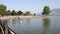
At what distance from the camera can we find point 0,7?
428 ft

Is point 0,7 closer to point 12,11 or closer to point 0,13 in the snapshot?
point 0,13

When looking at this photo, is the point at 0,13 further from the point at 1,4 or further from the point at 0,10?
the point at 1,4

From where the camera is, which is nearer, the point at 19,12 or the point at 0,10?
the point at 0,10

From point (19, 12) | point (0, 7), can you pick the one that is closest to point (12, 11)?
point (19, 12)

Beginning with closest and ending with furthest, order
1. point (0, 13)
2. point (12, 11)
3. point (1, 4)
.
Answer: point (0, 13) < point (1, 4) < point (12, 11)

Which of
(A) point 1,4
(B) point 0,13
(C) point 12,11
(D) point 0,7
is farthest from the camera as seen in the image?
(C) point 12,11

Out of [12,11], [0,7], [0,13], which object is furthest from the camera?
[12,11]

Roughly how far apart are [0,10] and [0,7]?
428 cm

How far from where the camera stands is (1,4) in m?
145

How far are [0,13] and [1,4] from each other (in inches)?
954

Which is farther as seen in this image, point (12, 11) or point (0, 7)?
point (12, 11)

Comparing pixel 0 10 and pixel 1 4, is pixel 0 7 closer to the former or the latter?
pixel 0 10

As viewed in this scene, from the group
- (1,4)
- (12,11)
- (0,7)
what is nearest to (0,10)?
(0,7)

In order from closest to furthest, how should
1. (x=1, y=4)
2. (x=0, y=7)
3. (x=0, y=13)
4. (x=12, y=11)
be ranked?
(x=0, y=13), (x=0, y=7), (x=1, y=4), (x=12, y=11)
